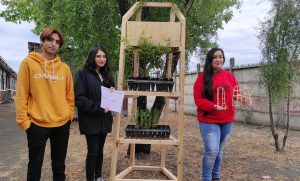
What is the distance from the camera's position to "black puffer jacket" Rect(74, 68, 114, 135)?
13.6 feet

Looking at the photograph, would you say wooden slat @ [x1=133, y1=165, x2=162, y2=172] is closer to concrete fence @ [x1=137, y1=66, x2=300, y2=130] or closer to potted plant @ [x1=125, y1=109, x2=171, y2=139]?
potted plant @ [x1=125, y1=109, x2=171, y2=139]

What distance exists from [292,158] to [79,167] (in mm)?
4308

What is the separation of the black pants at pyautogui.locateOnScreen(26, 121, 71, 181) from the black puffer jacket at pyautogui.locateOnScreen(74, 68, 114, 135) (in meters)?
0.48

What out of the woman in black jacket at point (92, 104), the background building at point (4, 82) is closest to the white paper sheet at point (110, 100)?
the woman in black jacket at point (92, 104)

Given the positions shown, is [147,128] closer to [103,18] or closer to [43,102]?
[43,102]

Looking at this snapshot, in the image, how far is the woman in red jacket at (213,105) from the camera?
13.7 feet

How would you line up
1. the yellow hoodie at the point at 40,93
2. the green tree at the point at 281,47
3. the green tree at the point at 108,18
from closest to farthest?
the yellow hoodie at the point at 40,93 → the green tree at the point at 108,18 → the green tree at the point at 281,47

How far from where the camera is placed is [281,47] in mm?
7129

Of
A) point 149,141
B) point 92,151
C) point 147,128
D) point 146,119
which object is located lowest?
point 92,151

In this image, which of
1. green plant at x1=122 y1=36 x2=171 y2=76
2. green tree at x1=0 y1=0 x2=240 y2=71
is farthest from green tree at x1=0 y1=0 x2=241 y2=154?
green plant at x1=122 y1=36 x2=171 y2=76

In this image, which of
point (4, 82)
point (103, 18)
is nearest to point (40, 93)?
point (103, 18)

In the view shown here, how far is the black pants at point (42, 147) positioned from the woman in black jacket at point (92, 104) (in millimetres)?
500

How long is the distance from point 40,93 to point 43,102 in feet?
0.32

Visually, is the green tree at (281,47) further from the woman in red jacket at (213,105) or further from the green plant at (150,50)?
the green plant at (150,50)
